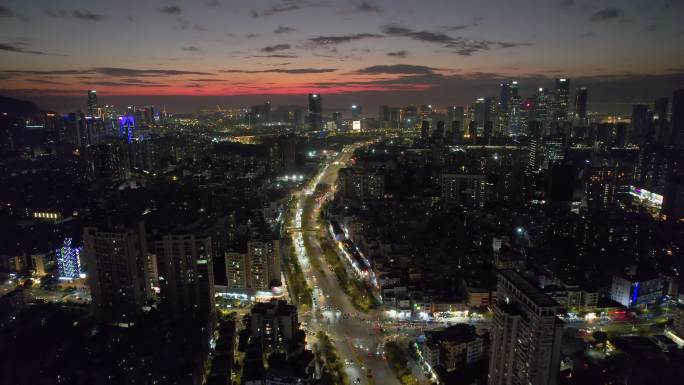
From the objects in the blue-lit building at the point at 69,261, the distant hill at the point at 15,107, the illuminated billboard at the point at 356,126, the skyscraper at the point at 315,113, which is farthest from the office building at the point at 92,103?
the blue-lit building at the point at 69,261

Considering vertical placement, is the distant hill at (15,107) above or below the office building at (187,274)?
above

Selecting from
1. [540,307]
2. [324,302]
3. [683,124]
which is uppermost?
[683,124]

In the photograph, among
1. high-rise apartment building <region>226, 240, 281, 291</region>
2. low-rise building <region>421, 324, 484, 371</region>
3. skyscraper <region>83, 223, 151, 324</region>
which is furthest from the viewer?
high-rise apartment building <region>226, 240, 281, 291</region>

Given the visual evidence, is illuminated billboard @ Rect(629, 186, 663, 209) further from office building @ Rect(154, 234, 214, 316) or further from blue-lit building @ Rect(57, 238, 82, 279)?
blue-lit building @ Rect(57, 238, 82, 279)

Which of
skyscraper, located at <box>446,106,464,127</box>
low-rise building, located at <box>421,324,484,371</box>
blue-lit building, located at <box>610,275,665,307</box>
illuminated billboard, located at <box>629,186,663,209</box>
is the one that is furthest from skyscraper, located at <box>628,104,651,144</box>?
low-rise building, located at <box>421,324,484,371</box>

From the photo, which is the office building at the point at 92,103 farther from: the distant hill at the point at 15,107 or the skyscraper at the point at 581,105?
the skyscraper at the point at 581,105

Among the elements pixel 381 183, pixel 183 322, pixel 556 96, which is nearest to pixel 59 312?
pixel 183 322

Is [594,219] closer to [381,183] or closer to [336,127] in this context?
[381,183]
